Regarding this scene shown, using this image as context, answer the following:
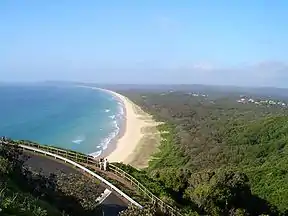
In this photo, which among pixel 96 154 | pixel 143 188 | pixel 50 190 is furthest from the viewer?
pixel 96 154

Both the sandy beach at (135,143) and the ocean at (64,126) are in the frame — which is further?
the ocean at (64,126)

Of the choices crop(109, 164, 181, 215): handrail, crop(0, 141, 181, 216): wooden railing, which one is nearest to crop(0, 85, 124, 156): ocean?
crop(0, 141, 181, 216): wooden railing

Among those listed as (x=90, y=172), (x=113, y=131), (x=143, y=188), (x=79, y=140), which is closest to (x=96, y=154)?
(x=79, y=140)

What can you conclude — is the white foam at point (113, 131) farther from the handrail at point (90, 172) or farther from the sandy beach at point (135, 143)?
the handrail at point (90, 172)

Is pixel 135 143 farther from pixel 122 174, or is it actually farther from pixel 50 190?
pixel 50 190

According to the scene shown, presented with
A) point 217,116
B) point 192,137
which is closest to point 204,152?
point 192,137

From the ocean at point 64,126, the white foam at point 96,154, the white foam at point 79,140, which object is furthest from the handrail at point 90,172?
the white foam at point 79,140

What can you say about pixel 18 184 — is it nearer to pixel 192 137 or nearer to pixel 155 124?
pixel 192 137

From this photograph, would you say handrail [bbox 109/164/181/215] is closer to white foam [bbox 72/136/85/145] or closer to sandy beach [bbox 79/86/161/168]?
sandy beach [bbox 79/86/161/168]

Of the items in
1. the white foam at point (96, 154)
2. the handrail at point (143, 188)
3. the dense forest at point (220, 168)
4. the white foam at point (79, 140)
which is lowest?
the white foam at point (79, 140)
